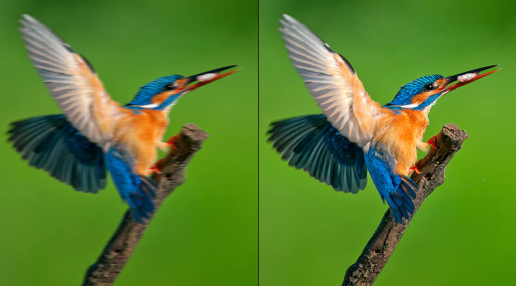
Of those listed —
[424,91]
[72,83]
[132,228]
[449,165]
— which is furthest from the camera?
[449,165]

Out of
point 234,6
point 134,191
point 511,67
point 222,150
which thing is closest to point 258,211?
point 222,150

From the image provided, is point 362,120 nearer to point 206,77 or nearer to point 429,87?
point 429,87

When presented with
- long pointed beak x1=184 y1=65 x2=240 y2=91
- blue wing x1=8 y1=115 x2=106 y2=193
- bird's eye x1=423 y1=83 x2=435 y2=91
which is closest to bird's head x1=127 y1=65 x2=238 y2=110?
long pointed beak x1=184 y1=65 x2=240 y2=91

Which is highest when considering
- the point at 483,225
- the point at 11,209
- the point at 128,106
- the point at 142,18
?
the point at 142,18

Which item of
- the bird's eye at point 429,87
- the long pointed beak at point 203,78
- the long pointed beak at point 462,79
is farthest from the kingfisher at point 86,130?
the long pointed beak at point 462,79

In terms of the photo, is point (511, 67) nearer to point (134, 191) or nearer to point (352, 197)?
point (352, 197)

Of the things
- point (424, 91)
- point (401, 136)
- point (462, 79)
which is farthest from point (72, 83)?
point (462, 79)
